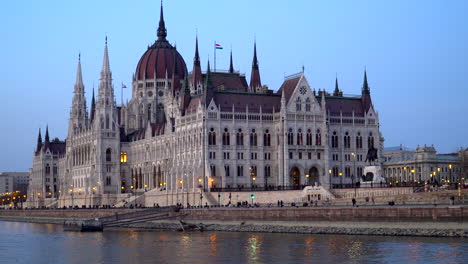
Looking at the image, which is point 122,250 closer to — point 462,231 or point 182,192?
point 462,231

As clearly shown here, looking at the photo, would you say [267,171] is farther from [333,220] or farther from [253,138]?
[333,220]

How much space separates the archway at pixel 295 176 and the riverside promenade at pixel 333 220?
3369 cm

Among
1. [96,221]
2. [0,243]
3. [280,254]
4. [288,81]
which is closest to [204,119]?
[288,81]

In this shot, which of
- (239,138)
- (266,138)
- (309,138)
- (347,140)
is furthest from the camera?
(347,140)

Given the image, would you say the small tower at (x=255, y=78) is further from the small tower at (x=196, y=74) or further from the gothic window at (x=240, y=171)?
the gothic window at (x=240, y=171)

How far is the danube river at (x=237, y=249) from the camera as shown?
76.3 metres

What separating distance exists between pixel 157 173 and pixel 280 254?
331 feet

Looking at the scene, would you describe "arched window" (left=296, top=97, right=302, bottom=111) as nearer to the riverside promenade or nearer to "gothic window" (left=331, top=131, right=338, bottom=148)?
"gothic window" (left=331, top=131, right=338, bottom=148)

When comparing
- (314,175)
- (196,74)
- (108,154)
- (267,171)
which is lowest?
(314,175)

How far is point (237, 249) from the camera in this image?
286ft

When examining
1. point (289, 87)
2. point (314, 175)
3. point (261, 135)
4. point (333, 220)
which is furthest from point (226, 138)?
point (333, 220)

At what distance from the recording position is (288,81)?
6550 inches

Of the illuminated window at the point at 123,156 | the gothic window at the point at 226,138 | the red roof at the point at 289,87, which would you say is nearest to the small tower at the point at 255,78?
the red roof at the point at 289,87

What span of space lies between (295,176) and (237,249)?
73.8m
